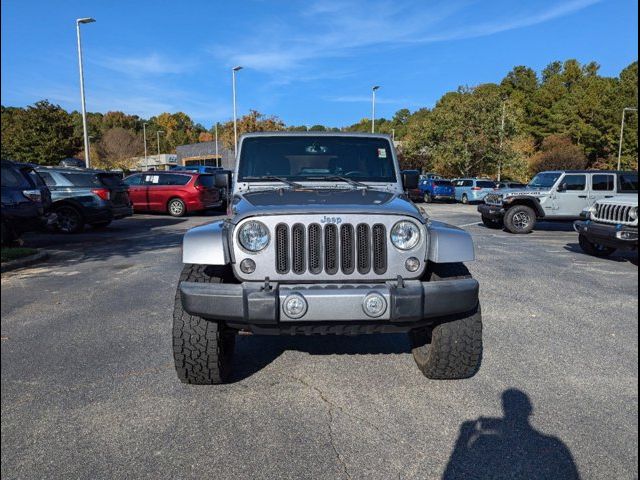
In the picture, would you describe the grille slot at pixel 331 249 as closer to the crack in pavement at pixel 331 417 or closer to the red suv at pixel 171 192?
the crack in pavement at pixel 331 417

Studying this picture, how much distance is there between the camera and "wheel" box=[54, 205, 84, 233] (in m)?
11.7

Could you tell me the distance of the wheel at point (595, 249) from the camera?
359 inches

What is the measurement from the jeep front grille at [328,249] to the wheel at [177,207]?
1424 cm

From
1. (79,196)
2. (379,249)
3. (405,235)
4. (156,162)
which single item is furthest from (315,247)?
(156,162)

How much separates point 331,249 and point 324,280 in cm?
20

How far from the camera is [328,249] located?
2.98 meters

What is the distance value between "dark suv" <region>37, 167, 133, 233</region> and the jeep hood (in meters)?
9.38

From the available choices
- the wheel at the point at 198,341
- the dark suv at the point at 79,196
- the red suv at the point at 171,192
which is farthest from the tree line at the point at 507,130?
the wheel at the point at 198,341

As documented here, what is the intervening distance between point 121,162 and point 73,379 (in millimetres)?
51442

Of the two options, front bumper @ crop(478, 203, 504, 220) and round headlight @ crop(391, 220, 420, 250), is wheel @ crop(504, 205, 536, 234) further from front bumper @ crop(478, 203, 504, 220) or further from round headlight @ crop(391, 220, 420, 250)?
round headlight @ crop(391, 220, 420, 250)

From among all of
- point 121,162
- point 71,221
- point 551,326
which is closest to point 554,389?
point 551,326

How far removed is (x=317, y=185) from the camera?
13.6 ft

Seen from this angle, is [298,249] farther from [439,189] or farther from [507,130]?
[507,130]

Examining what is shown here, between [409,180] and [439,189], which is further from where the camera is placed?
[439,189]
